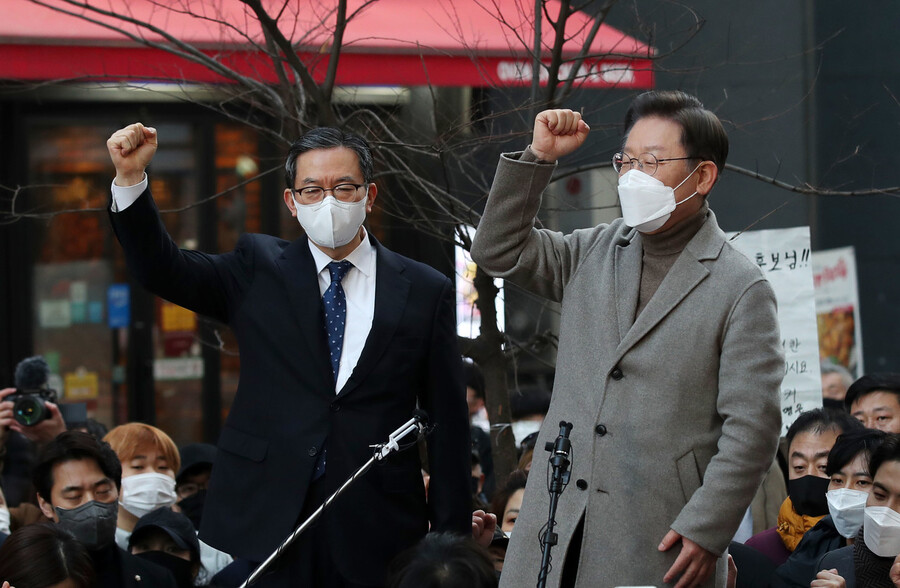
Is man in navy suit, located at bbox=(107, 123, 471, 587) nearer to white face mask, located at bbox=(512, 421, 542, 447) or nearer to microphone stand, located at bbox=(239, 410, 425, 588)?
microphone stand, located at bbox=(239, 410, 425, 588)

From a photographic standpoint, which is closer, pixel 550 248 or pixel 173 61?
pixel 550 248

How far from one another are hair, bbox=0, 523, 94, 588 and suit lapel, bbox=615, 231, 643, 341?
2.21 meters

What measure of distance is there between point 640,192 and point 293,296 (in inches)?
41.6

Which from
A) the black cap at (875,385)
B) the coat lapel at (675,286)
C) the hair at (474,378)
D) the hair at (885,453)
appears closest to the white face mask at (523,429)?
the hair at (474,378)

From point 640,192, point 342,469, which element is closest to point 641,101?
point 640,192

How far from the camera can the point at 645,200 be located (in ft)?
9.29

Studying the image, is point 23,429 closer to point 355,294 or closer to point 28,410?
point 28,410

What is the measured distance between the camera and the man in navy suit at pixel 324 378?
329cm

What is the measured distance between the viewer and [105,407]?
29.9 ft

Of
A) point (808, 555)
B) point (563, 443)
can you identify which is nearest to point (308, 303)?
point (563, 443)

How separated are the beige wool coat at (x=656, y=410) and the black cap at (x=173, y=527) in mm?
2334

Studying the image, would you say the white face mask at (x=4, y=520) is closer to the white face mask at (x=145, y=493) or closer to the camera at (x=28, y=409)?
the white face mask at (x=145, y=493)

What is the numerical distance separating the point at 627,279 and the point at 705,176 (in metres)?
0.30

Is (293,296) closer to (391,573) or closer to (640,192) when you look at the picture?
(391,573)
